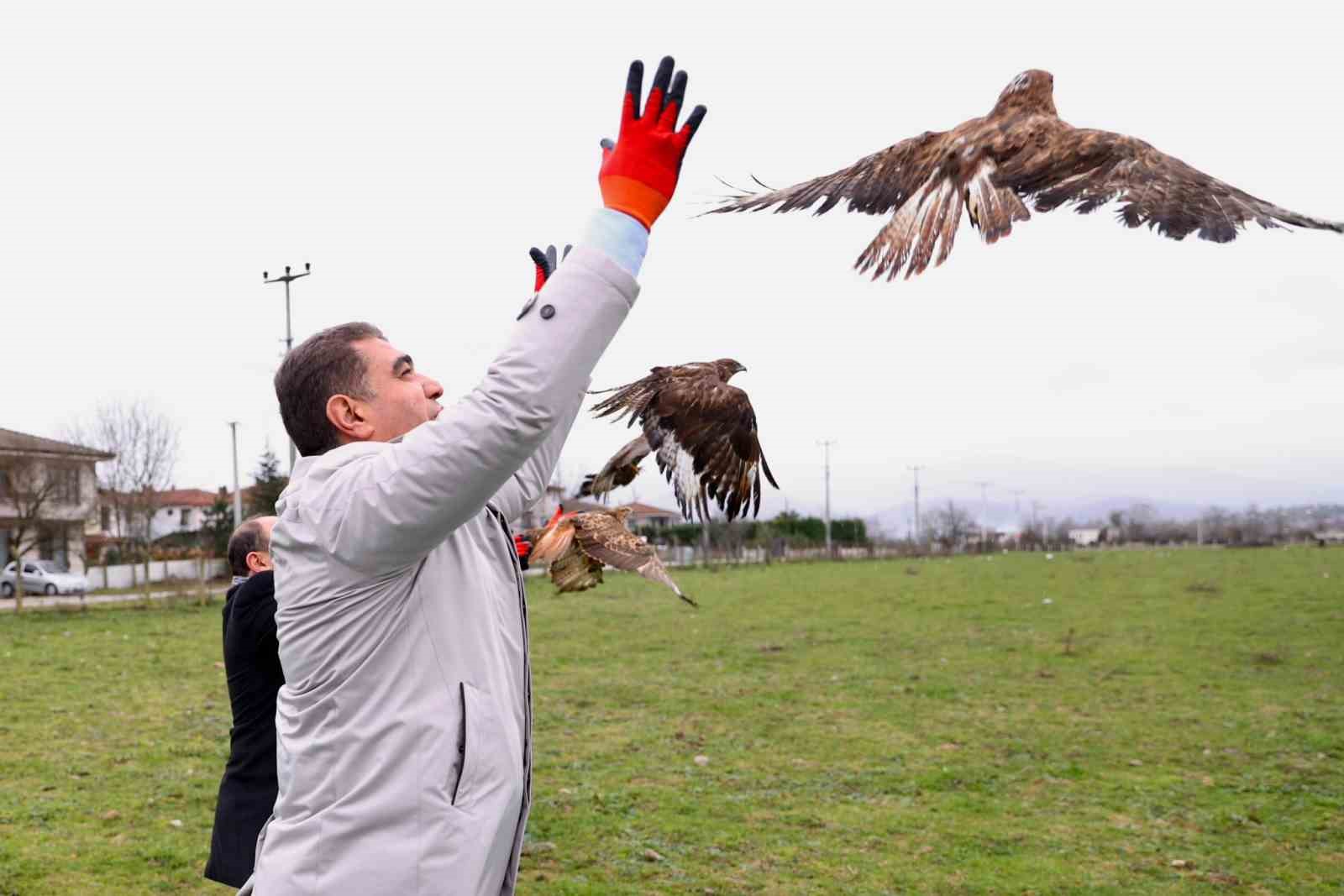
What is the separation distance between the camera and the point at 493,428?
1.51 metres

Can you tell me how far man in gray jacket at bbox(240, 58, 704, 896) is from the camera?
1551 millimetres

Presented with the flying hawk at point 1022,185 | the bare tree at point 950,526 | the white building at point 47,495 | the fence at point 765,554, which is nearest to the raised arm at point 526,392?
the flying hawk at point 1022,185

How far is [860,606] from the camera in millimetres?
25109

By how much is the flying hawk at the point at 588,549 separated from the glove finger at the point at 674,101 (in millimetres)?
1290

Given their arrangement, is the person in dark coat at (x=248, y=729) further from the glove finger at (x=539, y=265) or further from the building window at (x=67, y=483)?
the building window at (x=67, y=483)

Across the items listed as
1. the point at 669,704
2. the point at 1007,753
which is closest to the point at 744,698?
the point at 669,704

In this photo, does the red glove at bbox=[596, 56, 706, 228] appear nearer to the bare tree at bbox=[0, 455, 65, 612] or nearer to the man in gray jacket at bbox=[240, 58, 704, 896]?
the man in gray jacket at bbox=[240, 58, 704, 896]

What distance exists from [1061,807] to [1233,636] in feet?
40.1

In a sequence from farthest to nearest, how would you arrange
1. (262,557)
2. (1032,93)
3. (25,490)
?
(25,490)
(262,557)
(1032,93)

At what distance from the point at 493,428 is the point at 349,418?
0.57 metres

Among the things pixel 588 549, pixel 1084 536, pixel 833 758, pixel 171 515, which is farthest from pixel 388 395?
pixel 1084 536

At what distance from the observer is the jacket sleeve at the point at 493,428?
1.52 m

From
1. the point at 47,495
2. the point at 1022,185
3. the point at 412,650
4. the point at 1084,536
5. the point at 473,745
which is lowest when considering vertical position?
the point at 1084,536

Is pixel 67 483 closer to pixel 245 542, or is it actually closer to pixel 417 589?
pixel 245 542
